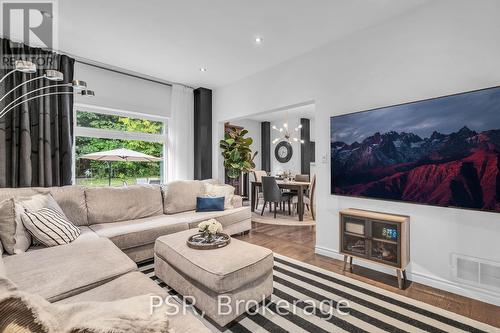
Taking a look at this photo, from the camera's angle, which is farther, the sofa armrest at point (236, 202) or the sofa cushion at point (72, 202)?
the sofa armrest at point (236, 202)

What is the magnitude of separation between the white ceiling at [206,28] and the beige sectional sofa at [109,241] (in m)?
1.87

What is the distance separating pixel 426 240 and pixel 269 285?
1607 millimetres

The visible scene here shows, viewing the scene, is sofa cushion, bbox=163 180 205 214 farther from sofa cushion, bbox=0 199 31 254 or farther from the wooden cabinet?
the wooden cabinet

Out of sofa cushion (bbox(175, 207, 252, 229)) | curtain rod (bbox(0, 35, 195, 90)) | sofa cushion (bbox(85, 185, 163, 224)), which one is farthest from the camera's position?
curtain rod (bbox(0, 35, 195, 90))

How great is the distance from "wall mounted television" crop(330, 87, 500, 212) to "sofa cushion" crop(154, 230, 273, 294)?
1521mm

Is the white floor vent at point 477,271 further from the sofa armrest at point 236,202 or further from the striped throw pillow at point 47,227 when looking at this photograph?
the striped throw pillow at point 47,227

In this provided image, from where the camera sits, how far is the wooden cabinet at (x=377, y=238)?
7.55 ft

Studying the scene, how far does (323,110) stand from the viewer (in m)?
3.17

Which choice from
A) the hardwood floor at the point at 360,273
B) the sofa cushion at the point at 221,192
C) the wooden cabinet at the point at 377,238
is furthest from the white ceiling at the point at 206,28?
the hardwood floor at the point at 360,273

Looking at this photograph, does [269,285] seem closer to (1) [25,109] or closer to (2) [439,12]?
(2) [439,12]

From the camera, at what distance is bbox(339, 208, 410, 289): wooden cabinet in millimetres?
2301

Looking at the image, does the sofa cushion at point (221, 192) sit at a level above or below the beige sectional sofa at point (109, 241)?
above

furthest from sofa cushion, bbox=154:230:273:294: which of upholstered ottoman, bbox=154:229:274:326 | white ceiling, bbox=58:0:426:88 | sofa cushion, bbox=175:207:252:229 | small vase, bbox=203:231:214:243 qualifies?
white ceiling, bbox=58:0:426:88

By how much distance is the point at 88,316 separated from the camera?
683 mm
